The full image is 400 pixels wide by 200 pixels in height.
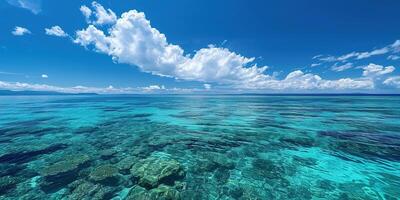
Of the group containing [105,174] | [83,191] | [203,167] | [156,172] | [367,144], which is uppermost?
[156,172]

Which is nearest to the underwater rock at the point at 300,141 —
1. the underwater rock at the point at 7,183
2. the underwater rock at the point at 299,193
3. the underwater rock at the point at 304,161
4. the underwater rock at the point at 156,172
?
the underwater rock at the point at 304,161

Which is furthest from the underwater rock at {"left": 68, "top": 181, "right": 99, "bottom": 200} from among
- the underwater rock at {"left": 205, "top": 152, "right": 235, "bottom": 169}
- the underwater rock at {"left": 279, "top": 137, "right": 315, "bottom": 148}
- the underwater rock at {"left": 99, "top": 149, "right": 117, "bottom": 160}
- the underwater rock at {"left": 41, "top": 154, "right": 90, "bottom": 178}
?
the underwater rock at {"left": 279, "top": 137, "right": 315, "bottom": 148}

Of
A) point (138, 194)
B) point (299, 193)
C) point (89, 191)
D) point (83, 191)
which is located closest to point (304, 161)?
point (299, 193)

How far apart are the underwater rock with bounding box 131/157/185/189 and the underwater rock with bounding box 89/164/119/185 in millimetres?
1064

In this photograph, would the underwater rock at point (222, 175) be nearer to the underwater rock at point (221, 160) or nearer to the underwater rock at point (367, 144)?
the underwater rock at point (221, 160)

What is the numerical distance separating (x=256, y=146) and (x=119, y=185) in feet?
38.9

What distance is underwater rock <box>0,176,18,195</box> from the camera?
382 inches

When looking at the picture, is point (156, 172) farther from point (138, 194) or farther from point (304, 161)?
point (304, 161)

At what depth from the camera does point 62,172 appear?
11453mm

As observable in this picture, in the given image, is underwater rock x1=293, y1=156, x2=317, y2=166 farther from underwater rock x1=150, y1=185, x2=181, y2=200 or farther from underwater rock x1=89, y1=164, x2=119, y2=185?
underwater rock x1=89, y1=164, x2=119, y2=185

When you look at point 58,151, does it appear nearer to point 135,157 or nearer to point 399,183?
point 135,157

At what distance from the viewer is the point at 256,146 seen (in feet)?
55.9

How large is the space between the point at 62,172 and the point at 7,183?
248 centimetres

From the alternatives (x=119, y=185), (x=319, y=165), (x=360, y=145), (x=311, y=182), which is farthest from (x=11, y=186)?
(x=360, y=145)
